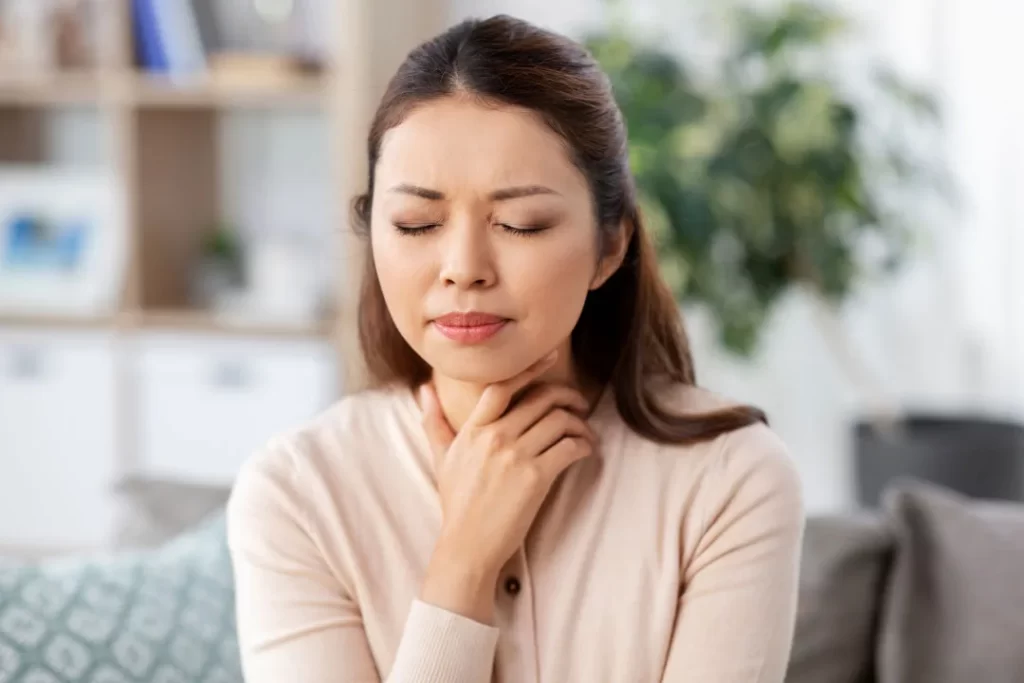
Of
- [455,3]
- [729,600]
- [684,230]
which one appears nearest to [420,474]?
[729,600]

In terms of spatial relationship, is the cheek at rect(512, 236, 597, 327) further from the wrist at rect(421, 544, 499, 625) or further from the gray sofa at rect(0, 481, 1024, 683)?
the gray sofa at rect(0, 481, 1024, 683)

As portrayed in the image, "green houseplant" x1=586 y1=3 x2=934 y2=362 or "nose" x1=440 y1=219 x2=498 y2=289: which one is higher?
"nose" x1=440 y1=219 x2=498 y2=289

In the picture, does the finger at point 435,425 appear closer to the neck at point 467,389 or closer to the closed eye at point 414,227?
the neck at point 467,389

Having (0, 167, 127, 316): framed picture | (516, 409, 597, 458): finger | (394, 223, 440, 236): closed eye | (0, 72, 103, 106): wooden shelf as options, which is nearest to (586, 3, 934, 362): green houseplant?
(0, 72, 103, 106): wooden shelf

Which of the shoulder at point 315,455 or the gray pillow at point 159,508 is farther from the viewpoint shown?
the gray pillow at point 159,508

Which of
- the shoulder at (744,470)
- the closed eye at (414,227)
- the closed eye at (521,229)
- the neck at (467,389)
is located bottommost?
the shoulder at (744,470)

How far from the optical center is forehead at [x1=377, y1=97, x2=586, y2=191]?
1162mm

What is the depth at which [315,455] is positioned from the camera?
1.31m

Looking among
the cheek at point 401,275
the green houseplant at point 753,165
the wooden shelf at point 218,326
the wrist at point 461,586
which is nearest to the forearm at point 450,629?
the wrist at point 461,586

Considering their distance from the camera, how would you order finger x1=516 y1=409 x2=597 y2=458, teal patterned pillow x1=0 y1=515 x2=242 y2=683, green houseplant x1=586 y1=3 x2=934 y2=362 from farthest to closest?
green houseplant x1=586 y1=3 x2=934 y2=362, teal patterned pillow x1=0 y1=515 x2=242 y2=683, finger x1=516 y1=409 x2=597 y2=458

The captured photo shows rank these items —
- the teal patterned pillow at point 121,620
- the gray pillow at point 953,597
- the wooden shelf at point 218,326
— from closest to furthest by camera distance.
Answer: the teal patterned pillow at point 121,620 → the gray pillow at point 953,597 → the wooden shelf at point 218,326

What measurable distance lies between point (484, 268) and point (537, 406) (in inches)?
7.1

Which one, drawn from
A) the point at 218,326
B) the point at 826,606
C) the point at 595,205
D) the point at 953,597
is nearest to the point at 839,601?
the point at 826,606

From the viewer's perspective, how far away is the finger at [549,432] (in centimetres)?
126
